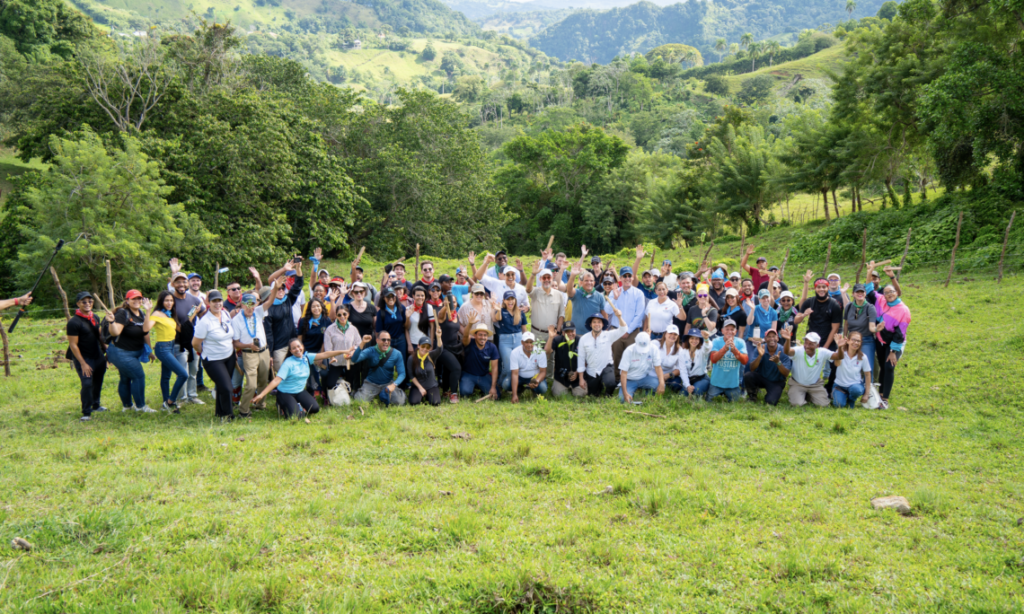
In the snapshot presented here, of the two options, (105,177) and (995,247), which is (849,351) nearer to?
(995,247)

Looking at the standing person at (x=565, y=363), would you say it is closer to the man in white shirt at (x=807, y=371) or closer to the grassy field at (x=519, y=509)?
the grassy field at (x=519, y=509)

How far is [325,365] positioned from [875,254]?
72.9ft

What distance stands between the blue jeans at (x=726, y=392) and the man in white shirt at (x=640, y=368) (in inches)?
32.0

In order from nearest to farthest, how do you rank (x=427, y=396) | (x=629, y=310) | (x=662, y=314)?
(x=427, y=396) < (x=662, y=314) < (x=629, y=310)

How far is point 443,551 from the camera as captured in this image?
17.0 feet

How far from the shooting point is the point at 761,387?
10250 millimetres

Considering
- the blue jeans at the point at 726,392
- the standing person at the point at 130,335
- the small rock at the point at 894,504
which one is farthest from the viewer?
the blue jeans at the point at 726,392

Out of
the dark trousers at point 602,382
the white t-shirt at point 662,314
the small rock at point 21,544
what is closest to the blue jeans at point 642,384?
the dark trousers at point 602,382

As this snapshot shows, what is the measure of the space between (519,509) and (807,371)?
623 cm

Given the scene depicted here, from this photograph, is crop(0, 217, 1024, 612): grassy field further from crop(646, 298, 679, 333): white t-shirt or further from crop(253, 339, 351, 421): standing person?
crop(646, 298, 679, 333): white t-shirt

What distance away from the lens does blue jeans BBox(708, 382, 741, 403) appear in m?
10.1

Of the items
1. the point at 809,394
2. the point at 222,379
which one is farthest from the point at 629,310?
the point at 222,379

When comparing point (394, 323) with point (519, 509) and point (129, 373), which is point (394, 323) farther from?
point (519, 509)

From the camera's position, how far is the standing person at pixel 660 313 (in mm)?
10672
